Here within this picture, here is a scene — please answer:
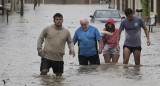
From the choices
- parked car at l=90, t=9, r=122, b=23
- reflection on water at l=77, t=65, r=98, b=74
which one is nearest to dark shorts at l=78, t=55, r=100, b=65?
reflection on water at l=77, t=65, r=98, b=74

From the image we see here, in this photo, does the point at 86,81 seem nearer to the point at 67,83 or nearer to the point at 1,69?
the point at 67,83

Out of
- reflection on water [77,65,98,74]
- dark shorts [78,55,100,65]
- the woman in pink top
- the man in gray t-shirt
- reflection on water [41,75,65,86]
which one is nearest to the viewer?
reflection on water [41,75,65,86]

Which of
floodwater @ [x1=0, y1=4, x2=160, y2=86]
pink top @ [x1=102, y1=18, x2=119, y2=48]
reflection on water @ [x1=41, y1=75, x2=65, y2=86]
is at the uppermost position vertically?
pink top @ [x1=102, y1=18, x2=119, y2=48]

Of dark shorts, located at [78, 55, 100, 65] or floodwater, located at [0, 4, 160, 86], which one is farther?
dark shorts, located at [78, 55, 100, 65]

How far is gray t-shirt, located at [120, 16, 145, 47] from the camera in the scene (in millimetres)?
15070

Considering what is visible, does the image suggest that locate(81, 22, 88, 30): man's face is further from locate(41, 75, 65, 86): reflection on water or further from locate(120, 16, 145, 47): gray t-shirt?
locate(41, 75, 65, 86): reflection on water

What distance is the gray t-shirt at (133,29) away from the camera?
1507cm

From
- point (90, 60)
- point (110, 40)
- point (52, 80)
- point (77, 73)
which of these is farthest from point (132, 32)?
point (52, 80)

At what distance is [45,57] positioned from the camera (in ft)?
43.1

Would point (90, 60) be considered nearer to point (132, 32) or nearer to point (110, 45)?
point (110, 45)

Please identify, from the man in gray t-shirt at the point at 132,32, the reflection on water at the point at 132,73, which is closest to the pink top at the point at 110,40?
the man in gray t-shirt at the point at 132,32

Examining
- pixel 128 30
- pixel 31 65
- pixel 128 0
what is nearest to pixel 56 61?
pixel 128 30

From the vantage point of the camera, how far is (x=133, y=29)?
15.2m

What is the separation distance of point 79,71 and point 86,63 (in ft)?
1.97
